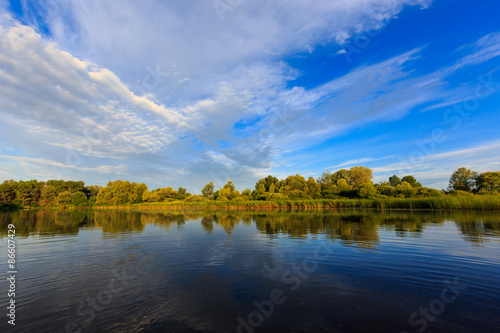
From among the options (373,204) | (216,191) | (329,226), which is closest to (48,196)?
(216,191)

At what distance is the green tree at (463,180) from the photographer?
233ft

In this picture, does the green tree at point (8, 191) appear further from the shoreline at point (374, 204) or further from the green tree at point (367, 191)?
the green tree at point (367, 191)

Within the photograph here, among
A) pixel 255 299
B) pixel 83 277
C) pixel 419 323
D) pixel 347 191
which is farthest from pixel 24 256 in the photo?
Result: pixel 347 191

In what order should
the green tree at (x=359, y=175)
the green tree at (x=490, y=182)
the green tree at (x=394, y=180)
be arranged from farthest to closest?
the green tree at (x=394, y=180) < the green tree at (x=359, y=175) < the green tree at (x=490, y=182)

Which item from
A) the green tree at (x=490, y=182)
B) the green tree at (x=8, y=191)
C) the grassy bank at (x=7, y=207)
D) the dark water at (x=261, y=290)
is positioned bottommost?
the dark water at (x=261, y=290)

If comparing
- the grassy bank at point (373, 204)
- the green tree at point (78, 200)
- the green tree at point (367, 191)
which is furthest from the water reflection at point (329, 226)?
the green tree at point (78, 200)

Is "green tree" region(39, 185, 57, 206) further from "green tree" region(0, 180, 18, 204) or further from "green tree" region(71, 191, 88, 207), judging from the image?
"green tree" region(71, 191, 88, 207)

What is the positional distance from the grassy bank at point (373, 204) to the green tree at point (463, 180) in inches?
1777

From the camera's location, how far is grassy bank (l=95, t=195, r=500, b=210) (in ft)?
122

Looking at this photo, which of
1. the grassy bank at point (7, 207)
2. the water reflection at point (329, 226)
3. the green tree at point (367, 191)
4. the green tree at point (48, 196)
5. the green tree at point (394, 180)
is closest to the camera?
the water reflection at point (329, 226)

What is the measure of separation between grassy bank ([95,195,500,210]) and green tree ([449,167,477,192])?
45134mm

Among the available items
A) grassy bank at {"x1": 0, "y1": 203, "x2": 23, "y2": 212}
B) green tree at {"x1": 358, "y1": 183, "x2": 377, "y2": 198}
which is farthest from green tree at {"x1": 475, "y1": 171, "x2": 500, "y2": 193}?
grassy bank at {"x1": 0, "y1": 203, "x2": 23, "y2": 212}

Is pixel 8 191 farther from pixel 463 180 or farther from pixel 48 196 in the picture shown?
pixel 463 180

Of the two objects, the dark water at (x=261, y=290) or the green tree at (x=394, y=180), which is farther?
the green tree at (x=394, y=180)
